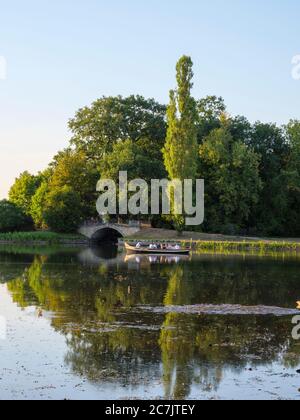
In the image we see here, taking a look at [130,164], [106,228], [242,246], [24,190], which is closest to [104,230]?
[106,228]

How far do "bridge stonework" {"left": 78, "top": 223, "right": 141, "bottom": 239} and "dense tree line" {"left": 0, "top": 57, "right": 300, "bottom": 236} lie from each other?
1.60 meters

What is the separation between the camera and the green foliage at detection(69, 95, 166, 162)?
8950 centimetres

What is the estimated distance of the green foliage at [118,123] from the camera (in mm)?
89500

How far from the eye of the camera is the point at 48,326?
22.5 m

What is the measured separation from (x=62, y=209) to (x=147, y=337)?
63839 millimetres

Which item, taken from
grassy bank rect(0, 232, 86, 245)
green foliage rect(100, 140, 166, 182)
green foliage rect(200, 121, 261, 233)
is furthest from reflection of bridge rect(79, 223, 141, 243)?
green foliage rect(200, 121, 261, 233)

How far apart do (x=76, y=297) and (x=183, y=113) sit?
47492mm

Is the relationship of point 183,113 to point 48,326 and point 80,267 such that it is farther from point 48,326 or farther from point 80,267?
point 48,326

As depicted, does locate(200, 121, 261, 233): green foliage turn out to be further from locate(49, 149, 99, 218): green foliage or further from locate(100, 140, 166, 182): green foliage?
locate(49, 149, 99, 218): green foliage

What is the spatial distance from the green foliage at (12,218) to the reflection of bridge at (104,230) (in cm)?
955

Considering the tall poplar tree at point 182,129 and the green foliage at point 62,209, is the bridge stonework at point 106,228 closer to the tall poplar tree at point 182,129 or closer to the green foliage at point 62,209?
the green foliage at point 62,209

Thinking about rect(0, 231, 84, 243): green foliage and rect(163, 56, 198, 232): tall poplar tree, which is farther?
rect(0, 231, 84, 243): green foliage

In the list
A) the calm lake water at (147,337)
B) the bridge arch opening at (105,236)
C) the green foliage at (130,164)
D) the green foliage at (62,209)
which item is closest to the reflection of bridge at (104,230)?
the bridge arch opening at (105,236)
